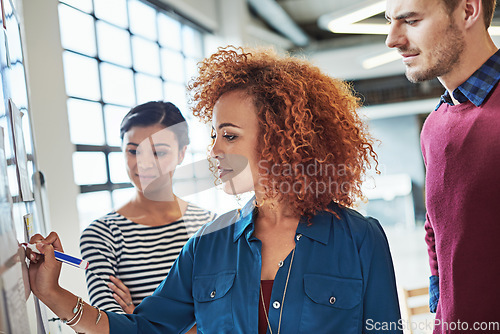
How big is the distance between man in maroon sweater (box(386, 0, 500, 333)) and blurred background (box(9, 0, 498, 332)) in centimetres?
21

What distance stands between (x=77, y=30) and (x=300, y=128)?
219 cm

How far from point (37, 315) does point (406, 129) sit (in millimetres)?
11274

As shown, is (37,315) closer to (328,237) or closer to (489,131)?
(328,237)

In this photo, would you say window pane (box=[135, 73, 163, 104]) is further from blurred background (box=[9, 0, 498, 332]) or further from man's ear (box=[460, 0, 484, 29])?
man's ear (box=[460, 0, 484, 29])

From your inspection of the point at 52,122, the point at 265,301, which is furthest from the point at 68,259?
the point at 52,122

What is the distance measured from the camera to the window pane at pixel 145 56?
379cm

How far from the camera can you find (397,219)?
11.1 metres

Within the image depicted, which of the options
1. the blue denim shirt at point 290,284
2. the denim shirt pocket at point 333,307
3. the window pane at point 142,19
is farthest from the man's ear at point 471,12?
the window pane at point 142,19

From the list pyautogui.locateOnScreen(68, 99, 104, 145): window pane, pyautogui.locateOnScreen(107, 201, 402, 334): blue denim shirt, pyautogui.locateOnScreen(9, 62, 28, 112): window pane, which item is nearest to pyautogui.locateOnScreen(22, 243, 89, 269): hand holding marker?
pyautogui.locateOnScreen(107, 201, 402, 334): blue denim shirt

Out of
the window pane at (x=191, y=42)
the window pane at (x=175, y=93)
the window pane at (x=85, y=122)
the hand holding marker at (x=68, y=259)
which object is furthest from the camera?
the window pane at (x=191, y=42)

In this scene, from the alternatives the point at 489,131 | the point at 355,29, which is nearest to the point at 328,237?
the point at 489,131

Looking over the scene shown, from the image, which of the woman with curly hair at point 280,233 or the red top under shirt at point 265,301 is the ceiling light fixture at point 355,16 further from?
the red top under shirt at point 265,301

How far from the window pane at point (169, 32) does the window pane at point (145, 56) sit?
19cm

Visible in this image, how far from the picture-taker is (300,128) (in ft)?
3.90
